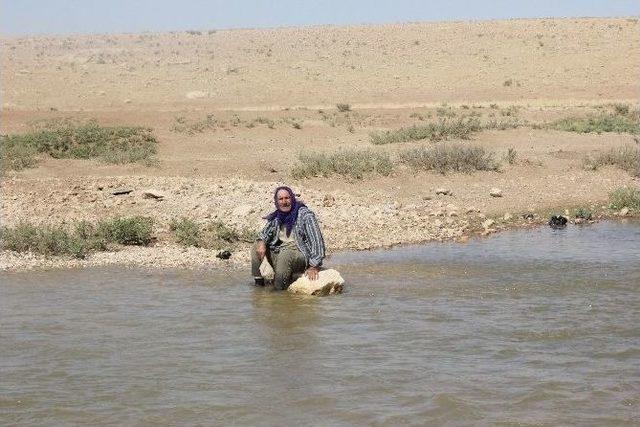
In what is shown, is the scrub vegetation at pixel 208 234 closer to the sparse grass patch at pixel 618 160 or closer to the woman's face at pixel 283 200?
the woman's face at pixel 283 200

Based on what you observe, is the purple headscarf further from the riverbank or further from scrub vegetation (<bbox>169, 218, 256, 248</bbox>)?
scrub vegetation (<bbox>169, 218, 256, 248</bbox>)

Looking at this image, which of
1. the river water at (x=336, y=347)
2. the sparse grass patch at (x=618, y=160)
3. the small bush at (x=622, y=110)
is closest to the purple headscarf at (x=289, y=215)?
the river water at (x=336, y=347)

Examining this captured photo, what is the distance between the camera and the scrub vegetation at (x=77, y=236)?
10.4 m

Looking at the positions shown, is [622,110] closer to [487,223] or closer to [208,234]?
[487,223]

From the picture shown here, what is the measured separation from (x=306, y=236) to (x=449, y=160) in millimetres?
7901

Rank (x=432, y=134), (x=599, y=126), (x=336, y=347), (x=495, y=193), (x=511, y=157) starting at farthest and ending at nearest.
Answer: (x=599, y=126)
(x=432, y=134)
(x=511, y=157)
(x=495, y=193)
(x=336, y=347)

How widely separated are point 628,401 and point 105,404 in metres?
3.26

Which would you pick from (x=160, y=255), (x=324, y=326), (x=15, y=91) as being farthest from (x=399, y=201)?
(x=15, y=91)

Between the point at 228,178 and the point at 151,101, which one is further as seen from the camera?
the point at 151,101

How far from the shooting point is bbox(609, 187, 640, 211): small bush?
1410cm

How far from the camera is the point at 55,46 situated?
6569cm

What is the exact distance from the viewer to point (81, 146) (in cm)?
1814

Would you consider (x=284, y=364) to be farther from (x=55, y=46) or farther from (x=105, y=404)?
(x=55, y=46)

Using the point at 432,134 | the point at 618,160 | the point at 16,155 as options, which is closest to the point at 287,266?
the point at 16,155
